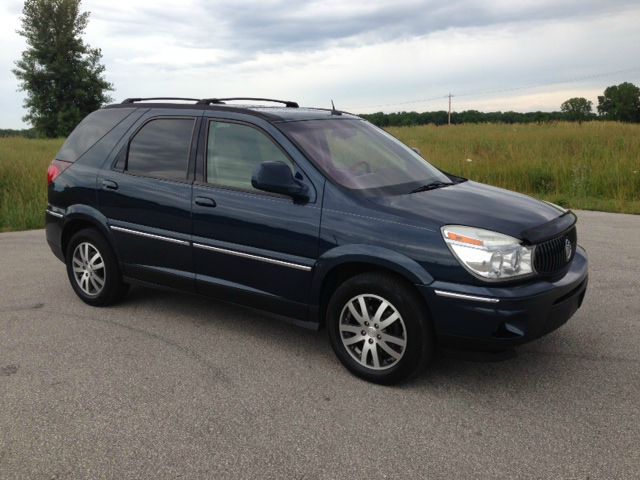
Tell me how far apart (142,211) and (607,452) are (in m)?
3.61

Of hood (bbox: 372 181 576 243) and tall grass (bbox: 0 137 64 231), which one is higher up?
hood (bbox: 372 181 576 243)

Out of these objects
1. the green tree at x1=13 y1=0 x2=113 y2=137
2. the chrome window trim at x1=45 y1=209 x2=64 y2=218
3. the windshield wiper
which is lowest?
the chrome window trim at x1=45 y1=209 x2=64 y2=218

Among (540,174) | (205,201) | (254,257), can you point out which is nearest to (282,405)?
(254,257)

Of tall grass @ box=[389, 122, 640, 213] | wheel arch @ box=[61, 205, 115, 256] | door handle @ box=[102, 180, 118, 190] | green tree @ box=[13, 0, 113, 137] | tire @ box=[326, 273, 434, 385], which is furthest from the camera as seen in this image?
green tree @ box=[13, 0, 113, 137]

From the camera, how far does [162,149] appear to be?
192 inches

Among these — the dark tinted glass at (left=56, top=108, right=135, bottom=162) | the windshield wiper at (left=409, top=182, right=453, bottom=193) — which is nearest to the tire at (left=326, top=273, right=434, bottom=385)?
the windshield wiper at (left=409, top=182, right=453, bottom=193)

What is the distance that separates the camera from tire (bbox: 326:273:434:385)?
3594 mm

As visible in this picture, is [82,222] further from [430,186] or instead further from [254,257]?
[430,186]

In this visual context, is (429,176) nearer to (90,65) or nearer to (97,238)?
(97,238)

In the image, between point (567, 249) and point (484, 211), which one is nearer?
point (484, 211)

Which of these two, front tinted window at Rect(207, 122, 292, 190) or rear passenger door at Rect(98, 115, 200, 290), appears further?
rear passenger door at Rect(98, 115, 200, 290)

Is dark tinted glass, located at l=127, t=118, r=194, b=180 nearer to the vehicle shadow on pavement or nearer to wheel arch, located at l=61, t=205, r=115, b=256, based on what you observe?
wheel arch, located at l=61, t=205, r=115, b=256

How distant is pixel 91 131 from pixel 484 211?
3.60 metres

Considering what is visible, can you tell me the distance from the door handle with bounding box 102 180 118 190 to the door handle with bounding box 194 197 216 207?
0.96 metres
